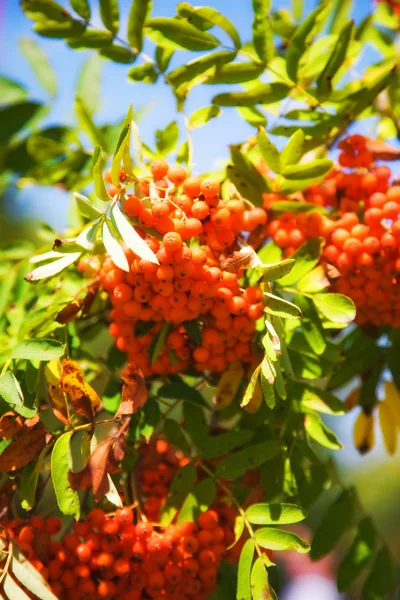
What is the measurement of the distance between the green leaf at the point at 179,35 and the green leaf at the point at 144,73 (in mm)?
68

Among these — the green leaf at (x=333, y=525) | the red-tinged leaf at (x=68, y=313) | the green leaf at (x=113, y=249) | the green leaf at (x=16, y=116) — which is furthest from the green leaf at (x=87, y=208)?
the green leaf at (x=333, y=525)

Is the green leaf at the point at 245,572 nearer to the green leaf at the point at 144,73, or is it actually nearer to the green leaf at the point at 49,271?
the green leaf at the point at 49,271

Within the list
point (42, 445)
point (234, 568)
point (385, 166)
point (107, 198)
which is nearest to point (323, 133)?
point (385, 166)

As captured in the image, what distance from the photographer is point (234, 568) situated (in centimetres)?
190

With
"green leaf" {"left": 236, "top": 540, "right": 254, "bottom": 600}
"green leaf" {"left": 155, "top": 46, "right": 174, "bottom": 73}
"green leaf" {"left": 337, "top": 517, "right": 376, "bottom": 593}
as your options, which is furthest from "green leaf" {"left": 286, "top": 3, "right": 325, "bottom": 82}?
"green leaf" {"left": 337, "top": 517, "right": 376, "bottom": 593}

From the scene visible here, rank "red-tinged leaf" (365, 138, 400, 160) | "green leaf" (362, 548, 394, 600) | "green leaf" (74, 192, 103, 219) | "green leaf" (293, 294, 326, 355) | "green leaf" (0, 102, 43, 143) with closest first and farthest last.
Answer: "green leaf" (74, 192, 103, 219), "green leaf" (293, 294, 326, 355), "red-tinged leaf" (365, 138, 400, 160), "green leaf" (362, 548, 394, 600), "green leaf" (0, 102, 43, 143)

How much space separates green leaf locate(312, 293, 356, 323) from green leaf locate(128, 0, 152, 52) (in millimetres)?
741

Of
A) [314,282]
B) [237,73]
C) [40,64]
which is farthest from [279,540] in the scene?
[40,64]

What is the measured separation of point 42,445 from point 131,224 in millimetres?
466

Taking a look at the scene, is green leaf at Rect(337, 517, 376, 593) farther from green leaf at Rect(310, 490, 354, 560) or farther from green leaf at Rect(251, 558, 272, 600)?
green leaf at Rect(251, 558, 272, 600)

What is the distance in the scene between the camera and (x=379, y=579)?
1.65 m

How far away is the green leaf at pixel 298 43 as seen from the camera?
139 centimetres

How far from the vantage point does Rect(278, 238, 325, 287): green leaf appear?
1.34 metres

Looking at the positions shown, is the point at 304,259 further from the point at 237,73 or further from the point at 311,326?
the point at 237,73
